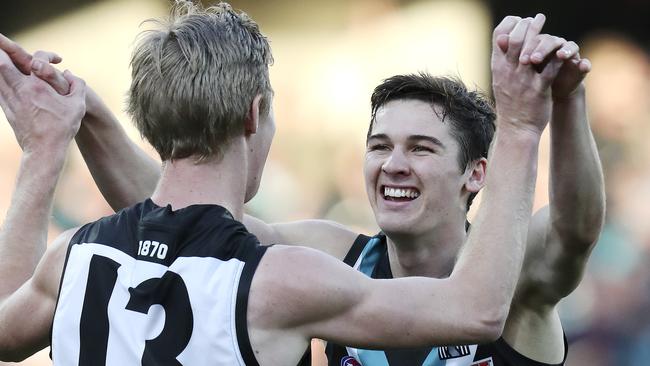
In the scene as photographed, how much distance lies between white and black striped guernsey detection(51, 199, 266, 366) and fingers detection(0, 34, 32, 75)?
26.6 inches

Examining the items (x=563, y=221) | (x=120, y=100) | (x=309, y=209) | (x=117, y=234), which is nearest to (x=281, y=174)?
(x=309, y=209)

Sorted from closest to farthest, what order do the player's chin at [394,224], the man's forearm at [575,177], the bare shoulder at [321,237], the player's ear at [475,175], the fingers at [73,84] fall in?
the fingers at [73,84] < the man's forearm at [575,177] < the player's chin at [394,224] < the bare shoulder at [321,237] < the player's ear at [475,175]

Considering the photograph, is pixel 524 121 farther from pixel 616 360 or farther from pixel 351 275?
pixel 616 360

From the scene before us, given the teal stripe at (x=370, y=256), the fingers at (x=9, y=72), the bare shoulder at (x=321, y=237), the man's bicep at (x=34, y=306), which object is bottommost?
the teal stripe at (x=370, y=256)

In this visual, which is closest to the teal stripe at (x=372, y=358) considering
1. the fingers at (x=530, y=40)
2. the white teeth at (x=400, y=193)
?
the white teeth at (x=400, y=193)

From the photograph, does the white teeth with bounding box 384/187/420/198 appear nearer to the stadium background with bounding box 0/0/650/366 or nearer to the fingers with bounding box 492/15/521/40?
the fingers with bounding box 492/15/521/40

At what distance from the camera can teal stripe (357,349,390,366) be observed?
13.0ft

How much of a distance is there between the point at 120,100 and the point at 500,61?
689cm

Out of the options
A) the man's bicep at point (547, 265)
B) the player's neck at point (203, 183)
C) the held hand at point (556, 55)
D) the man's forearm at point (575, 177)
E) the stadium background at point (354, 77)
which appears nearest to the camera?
the held hand at point (556, 55)

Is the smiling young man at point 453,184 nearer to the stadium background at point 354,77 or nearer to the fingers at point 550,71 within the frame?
the fingers at point 550,71

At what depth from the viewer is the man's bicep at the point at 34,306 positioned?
9.79ft

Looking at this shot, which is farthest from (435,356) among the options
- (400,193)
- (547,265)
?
(400,193)

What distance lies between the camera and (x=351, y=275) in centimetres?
278

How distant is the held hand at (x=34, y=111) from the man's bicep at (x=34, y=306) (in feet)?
1.25
